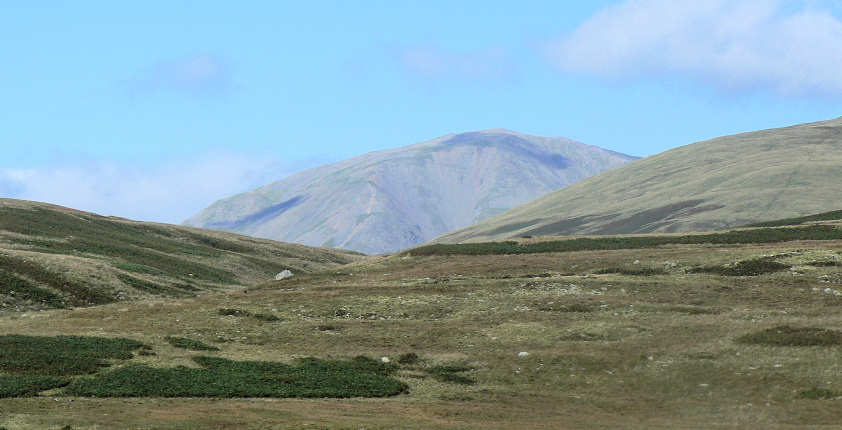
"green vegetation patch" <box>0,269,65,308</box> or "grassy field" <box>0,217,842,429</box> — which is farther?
"green vegetation patch" <box>0,269,65,308</box>

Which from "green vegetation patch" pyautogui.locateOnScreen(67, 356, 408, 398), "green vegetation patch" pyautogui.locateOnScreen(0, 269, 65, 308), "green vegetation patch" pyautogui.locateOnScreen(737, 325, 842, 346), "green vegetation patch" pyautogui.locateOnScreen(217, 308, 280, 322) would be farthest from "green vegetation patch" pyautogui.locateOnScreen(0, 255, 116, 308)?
"green vegetation patch" pyautogui.locateOnScreen(737, 325, 842, 346)

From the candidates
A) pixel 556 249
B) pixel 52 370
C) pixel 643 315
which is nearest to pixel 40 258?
pixel 52 370

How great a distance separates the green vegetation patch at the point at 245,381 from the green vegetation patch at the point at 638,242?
38.9 m

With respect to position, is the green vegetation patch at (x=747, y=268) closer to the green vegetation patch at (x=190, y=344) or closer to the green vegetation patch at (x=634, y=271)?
the green vegetation patch at (x=634, y=271)

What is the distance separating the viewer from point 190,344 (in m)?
43.6

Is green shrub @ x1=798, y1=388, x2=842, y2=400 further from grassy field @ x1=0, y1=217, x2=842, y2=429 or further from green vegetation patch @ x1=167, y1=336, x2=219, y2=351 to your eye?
green vegetation patch @ x1=167, y1=336, x2=219, y2=351

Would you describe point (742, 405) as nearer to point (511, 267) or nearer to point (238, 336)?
point (238, 336)

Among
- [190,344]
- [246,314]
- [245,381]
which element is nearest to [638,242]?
[246,314]

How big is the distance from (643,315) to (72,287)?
45.5m

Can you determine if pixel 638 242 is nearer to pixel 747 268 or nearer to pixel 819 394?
pixel 747 268

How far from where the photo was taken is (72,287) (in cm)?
6706

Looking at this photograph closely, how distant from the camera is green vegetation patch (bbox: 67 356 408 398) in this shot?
113 feet

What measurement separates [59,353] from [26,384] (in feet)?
19.1

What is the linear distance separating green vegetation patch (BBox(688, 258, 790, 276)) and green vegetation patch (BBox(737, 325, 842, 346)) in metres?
16.8
